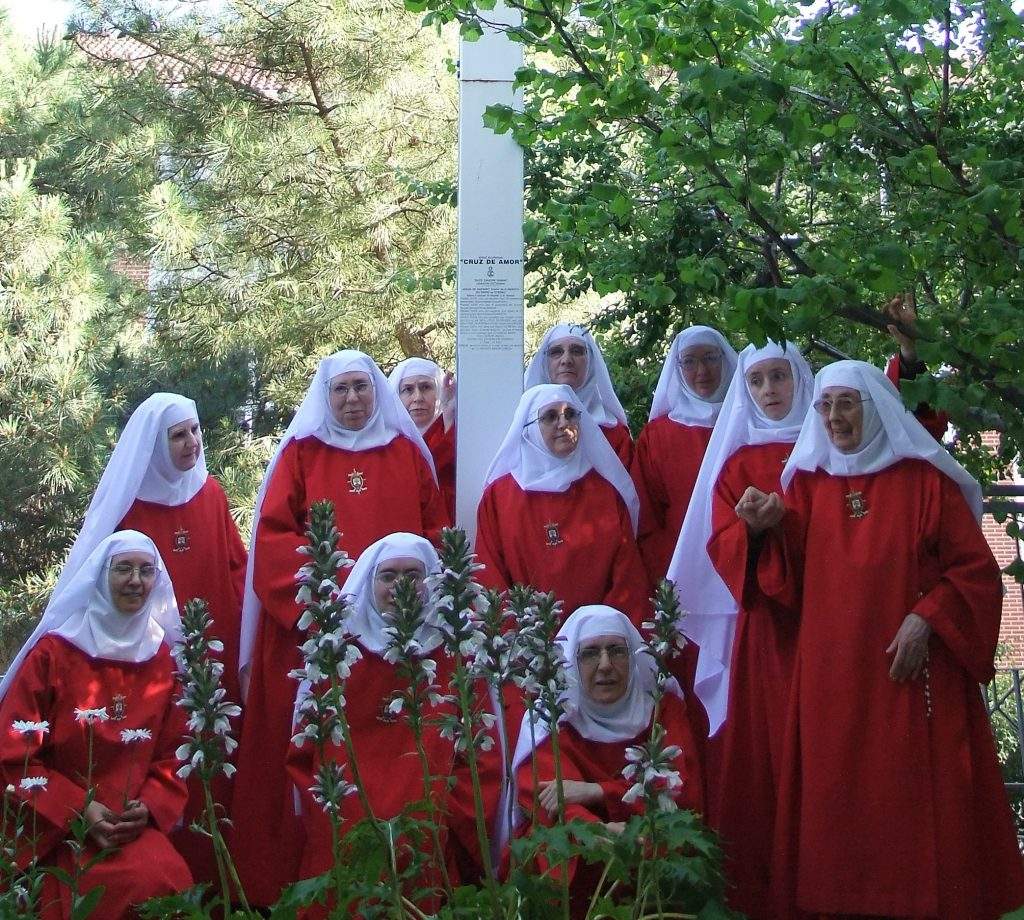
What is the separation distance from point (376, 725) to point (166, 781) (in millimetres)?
733

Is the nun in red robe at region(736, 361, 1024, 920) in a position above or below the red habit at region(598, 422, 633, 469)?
below

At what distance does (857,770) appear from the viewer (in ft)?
15.6

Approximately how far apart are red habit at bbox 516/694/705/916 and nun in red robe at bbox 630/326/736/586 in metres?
0.98

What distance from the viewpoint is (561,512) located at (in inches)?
220

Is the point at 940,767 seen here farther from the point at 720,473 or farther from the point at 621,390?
the point at 621,390

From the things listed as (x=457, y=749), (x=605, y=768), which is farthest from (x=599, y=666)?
(x=457, y=749)

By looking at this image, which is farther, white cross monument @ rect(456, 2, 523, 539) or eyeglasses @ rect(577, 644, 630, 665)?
white cross monument @ rect(456, 2, 523, 539)

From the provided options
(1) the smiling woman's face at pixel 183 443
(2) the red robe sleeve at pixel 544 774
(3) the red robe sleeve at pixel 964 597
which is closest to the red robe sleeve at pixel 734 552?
(3) the red robe sleeve at pixel 964 597

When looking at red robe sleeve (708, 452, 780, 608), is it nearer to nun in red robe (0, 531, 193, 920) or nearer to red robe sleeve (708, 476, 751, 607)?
red robe sleeve (708, 476, 751, 607)

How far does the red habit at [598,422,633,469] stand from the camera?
612cm

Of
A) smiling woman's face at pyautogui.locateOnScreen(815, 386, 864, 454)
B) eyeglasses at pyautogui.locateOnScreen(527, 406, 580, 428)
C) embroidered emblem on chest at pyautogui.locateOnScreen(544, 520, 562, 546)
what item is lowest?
embroidered emblem on chest at pyautogui.locateOnScreen(544, 520, 562, 546)

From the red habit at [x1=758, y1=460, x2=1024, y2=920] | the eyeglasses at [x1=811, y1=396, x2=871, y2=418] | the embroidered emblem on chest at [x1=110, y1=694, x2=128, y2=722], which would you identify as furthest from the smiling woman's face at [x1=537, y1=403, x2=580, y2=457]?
the embroidered emblem on chest at [x1=110, y1=694, x2=128, y2=722]

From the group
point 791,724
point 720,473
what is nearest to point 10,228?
point 720,473

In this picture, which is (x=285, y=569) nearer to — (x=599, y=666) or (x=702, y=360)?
(x=599, y=666)
